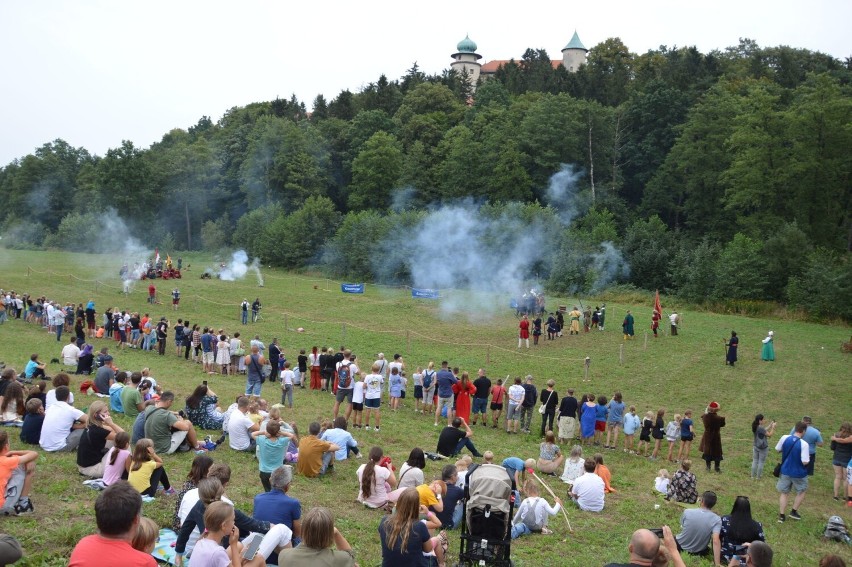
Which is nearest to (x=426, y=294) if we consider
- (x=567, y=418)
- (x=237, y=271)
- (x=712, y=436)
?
(x=237, y=271)

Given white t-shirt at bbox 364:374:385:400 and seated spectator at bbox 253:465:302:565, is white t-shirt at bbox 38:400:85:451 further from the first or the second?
white t-shirt at bbox 364:374:385:400

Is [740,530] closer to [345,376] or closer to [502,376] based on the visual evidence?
[345,376]

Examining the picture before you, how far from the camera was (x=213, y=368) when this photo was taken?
23.0 metres

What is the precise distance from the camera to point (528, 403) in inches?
699

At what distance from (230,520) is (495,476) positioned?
3625mm

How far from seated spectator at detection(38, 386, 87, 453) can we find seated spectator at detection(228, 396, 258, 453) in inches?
95.2

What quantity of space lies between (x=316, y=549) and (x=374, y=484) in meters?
4.44

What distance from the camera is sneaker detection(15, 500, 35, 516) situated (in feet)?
27.0

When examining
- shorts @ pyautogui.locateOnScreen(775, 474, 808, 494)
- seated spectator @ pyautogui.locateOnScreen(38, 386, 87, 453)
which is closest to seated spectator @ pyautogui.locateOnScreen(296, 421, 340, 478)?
seated spectator @ pyautogui.locateOnScreen(38, 386, 87, 453)

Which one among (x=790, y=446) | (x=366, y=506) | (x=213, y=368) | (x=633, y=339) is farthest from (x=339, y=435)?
(x=633, y=339)

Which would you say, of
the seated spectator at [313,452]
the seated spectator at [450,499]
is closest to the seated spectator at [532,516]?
the seated spectator at [450,499]

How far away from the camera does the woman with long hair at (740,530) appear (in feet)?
29.3

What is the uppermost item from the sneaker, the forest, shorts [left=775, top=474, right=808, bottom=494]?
the forest

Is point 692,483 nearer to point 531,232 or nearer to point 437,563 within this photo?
point 437,563
